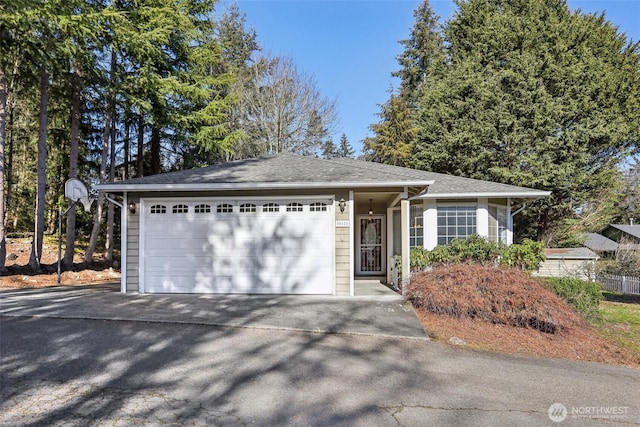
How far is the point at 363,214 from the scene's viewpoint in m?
12.3

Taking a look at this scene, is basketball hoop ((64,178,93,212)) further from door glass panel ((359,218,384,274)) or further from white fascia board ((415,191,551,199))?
white fascia board ((415,191,551,199))

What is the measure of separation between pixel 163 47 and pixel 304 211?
11249mm

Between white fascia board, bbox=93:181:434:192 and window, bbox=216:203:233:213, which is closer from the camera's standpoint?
white fascia board, bbox=93:181:434:192

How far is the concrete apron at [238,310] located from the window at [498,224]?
4.11 m

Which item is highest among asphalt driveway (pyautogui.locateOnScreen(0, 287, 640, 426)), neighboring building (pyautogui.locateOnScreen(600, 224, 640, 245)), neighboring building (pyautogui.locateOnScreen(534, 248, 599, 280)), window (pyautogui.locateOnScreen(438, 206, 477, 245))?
window (pyautogui.locateOnScreen(438, 206, 477, 245))

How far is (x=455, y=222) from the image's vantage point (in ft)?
34.0

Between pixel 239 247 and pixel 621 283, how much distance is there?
1568cm

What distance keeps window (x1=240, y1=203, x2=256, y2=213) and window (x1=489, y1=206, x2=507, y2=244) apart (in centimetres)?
654

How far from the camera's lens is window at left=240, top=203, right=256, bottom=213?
27.4ft

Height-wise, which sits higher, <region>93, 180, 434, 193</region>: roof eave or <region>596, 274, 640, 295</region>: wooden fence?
<region>93, 180, 434, 193</region>: roof eave

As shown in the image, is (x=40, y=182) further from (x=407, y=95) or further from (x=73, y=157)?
(x=407, y=95)

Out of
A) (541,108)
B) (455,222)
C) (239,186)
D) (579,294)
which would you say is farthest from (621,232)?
(239,186)

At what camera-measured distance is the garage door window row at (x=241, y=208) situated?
27.2 ft

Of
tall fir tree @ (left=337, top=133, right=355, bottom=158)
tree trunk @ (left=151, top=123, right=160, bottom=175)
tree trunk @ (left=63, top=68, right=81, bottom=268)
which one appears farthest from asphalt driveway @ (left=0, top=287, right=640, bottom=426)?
tall fir tree @ (left=337, top=133, right=355, bottom=158)
